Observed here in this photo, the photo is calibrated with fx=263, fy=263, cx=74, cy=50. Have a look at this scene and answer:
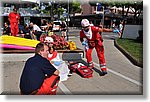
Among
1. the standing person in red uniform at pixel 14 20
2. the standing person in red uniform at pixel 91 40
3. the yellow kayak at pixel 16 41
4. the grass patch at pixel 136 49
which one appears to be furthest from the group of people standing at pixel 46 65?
the standing person in red uniform at pixel 14 20

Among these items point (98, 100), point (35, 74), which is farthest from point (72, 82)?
point (35, 74)

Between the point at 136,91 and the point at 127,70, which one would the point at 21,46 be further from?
the point at 136,91

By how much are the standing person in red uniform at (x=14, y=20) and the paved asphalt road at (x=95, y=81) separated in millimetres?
1412

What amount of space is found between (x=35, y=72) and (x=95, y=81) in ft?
5.49

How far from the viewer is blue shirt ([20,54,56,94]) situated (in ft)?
13.3

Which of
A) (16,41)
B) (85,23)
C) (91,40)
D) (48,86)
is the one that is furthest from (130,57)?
(48,86)

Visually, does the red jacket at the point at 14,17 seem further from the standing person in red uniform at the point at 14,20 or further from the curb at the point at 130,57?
the curb at the point at 130,57

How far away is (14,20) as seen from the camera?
25.2 ft

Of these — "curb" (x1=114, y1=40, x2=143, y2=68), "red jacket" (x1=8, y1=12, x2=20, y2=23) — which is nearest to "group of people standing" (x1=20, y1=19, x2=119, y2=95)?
"curb" (x1=114, y1=40, x2=143, y2=68)

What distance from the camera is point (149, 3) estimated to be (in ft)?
15.7

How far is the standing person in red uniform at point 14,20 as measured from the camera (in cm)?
725

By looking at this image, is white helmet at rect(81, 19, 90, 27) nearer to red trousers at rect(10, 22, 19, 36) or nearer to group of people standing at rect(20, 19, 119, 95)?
group of people standing at rect(20, 19, 119, 95)

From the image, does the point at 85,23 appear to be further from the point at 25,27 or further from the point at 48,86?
the point at 25,27

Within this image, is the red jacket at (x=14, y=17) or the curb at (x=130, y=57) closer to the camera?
the curb at (x=130, y=57)
